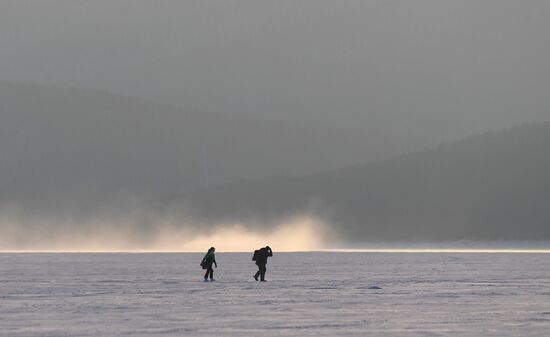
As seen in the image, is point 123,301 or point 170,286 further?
point 170,286

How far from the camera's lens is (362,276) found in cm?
6316

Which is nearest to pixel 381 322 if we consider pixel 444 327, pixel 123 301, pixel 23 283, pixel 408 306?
pixel 444 327

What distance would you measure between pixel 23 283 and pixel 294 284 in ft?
38.4

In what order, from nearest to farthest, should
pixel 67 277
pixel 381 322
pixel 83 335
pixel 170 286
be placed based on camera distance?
pixel 83 335 → pixel 381 322 → pixel 170 286 → pixel 67 277

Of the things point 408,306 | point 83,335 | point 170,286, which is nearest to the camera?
point 83,335

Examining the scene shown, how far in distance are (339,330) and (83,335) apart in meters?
6.33

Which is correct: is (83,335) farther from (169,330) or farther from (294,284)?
(294,284)

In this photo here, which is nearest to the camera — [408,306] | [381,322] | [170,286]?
[381,322]

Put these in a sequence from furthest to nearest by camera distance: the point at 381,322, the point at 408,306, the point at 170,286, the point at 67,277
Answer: the point at 67,277 → the point at 170,286 → the point at 408,306 → the point at 381,322

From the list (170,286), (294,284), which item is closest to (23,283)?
(170,286)

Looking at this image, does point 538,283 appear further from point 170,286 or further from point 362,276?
point 170,286

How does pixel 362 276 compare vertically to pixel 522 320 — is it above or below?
above

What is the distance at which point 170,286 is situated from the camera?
172 feet

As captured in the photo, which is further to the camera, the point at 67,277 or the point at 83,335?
the point at 67,277
